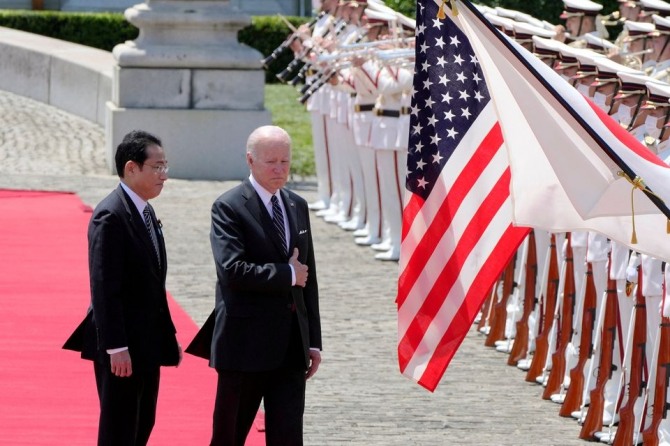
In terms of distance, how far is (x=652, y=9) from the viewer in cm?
1100

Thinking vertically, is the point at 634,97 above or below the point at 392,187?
above

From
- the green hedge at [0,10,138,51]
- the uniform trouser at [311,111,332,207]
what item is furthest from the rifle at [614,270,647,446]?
the green hedge at [0,10,138,51]

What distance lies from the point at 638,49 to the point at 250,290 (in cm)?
455

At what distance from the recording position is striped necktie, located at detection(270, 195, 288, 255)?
6652 mm

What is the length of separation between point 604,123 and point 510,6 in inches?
762

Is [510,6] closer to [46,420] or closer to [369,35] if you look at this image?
[369,35]

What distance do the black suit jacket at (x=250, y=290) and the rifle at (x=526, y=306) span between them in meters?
4.01

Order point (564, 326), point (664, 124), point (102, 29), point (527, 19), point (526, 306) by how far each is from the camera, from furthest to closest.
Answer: point (102, 29) → point (527, 19) → point (526, 306) → point (564, 326) → point (664, 124)

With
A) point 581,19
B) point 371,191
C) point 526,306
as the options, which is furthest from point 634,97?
point 371,191

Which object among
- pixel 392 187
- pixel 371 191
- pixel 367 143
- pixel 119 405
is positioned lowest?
pixel 371 191

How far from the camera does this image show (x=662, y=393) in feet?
26.7

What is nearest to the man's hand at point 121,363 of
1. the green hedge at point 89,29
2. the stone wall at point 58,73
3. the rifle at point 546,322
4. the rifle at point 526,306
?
the rifle at point 546,322

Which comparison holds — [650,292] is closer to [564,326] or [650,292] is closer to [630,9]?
[564,326]

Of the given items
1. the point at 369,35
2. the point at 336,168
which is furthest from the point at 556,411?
the point at 336,168
